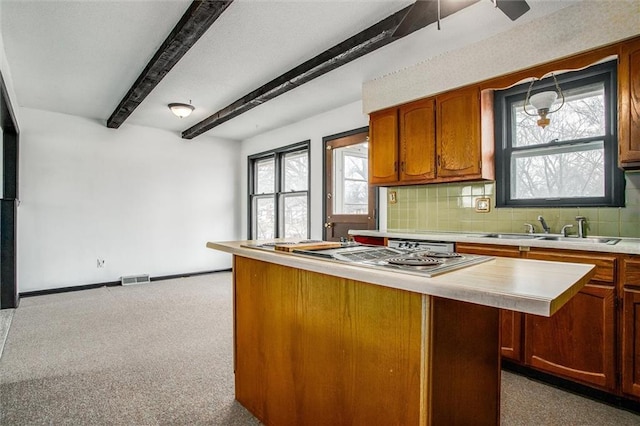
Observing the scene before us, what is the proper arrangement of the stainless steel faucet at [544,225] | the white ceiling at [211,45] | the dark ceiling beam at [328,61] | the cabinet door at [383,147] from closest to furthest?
the white ceiling at [211,45] < the dark ceiling beam at [328,61] < the stainless steel faucet at [544,225] < the cabinet door at [383,147]

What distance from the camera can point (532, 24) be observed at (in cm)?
254

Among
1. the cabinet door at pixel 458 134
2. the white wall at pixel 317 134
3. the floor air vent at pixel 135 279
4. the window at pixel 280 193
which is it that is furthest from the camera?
the window at pixel 280 193

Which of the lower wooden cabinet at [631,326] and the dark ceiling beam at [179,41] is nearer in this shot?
the lower wooden cabinet at [631,326]

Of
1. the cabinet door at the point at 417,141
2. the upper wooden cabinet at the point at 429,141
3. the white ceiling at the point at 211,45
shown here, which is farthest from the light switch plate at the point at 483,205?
the white ceiling at the point at 211,45

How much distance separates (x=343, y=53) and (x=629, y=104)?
2.02m

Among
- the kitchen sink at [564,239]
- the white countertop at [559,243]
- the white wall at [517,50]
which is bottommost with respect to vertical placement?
the white countertop at [559,243]

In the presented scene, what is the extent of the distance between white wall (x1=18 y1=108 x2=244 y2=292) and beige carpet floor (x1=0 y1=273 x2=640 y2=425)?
3.57 ft

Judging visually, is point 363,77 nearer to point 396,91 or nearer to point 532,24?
point 396,91

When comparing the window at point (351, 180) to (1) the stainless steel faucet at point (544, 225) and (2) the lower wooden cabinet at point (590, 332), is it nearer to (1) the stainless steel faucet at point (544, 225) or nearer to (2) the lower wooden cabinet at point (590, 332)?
(1) the stainless steel faucet at point (544, 225)

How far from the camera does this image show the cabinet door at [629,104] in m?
2.13

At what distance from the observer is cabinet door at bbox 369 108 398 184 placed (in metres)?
3.57

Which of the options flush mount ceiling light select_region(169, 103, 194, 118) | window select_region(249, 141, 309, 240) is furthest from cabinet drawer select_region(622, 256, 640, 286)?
flush mount ceiling light select_region(169, 103, 194, 118)

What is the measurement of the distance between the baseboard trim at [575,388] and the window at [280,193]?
11.0ft

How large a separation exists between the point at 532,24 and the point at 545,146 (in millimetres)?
988
